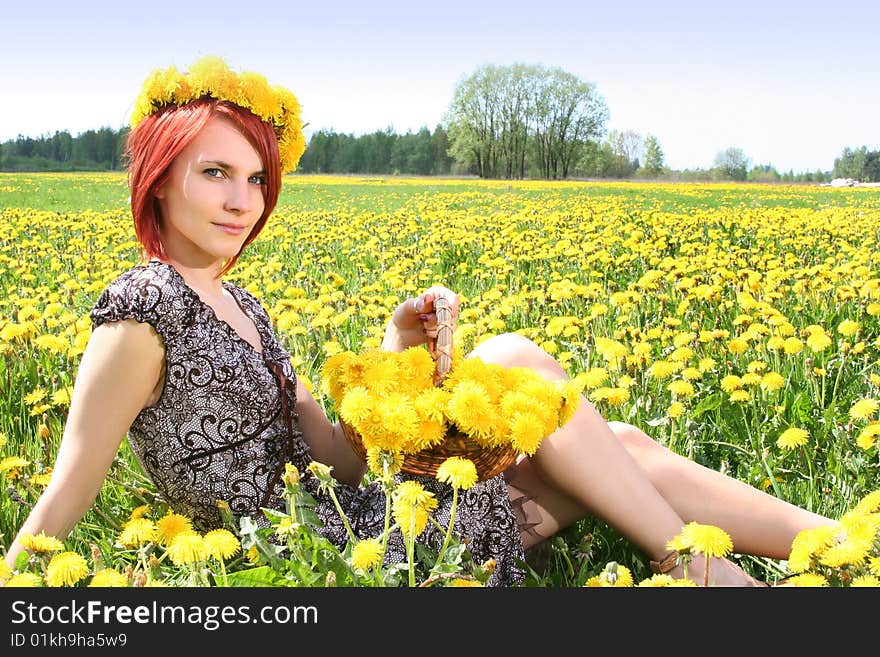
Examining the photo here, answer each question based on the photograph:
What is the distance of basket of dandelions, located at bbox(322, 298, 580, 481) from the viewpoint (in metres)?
1.45

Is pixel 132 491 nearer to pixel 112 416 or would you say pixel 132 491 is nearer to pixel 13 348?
pixel 112 416

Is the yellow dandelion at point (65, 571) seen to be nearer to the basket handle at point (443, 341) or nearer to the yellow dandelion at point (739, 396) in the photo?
the basket handle at point (443, 341)

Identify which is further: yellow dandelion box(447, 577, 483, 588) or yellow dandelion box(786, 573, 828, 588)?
yellow dandelion box(786, 573, 828, 588)

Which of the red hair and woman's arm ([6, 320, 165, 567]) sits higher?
the red hair

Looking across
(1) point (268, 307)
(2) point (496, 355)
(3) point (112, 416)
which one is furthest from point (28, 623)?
(1) point (268, 307)

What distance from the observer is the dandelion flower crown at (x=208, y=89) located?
1816 mm

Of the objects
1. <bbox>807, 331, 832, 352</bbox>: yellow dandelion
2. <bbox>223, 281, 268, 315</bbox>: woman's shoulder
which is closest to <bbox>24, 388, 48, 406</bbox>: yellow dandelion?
<bbox>223, 281, 268, 315</bbox>: woman's shoulder

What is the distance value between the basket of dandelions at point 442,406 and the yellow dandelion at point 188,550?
0.29 metres

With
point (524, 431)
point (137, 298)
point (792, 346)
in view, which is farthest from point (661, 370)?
point (137, 298)

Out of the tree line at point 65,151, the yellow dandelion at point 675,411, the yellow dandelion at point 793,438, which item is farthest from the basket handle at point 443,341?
the tree line at point 65,151

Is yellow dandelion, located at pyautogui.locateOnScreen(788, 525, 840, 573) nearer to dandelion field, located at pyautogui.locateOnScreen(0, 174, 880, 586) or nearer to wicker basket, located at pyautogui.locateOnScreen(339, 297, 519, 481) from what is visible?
dandelion field, located at pyautogui.locateOnScreen(0, 174, 880, 586)

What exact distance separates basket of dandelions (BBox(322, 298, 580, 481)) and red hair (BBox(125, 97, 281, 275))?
0.51 meters

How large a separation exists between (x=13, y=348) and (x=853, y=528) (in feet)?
9.24

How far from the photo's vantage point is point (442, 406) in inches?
57.4
